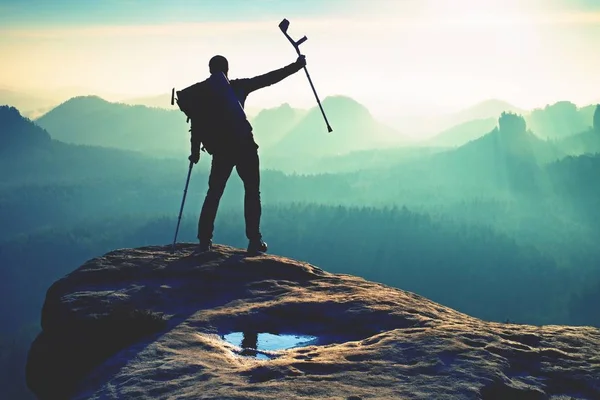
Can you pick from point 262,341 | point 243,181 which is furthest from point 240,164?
point 262,341

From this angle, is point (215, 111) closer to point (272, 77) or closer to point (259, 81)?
point (259, 81)

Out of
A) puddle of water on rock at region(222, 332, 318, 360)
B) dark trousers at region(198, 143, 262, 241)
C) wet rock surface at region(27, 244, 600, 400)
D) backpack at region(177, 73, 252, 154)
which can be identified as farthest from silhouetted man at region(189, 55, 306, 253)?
puddle of water on rock at region(222, 332, 318, 360)

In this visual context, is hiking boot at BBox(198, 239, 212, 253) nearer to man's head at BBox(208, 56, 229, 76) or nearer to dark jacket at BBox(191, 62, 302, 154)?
dark jacket at BBox(191, 62, 302, 154)

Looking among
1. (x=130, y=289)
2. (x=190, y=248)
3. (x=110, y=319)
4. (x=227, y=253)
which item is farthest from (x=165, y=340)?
(x=190, y=248)

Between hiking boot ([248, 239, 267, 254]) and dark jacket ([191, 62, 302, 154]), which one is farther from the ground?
dark jacket ([191, 62, 302, 154])

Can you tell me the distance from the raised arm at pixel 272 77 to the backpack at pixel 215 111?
1.06 metres

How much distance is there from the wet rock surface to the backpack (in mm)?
3057

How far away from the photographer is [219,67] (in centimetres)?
1430

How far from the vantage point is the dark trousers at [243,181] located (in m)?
14.2

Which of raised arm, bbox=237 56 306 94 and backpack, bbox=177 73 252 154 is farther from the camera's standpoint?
raised arm, bbox=237 56 306 94

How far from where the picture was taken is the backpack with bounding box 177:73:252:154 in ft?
45.4

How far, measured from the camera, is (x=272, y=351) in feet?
29.4

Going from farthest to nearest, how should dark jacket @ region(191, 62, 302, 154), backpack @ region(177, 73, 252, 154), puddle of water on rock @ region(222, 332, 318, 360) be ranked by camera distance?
dark jacket @ region(191, 62, 302, 154) → backpack @ region(177, 73, 252, 154) → puddle of water on rock @ region(222, 332, 318, 360)

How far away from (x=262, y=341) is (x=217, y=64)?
7.53m
